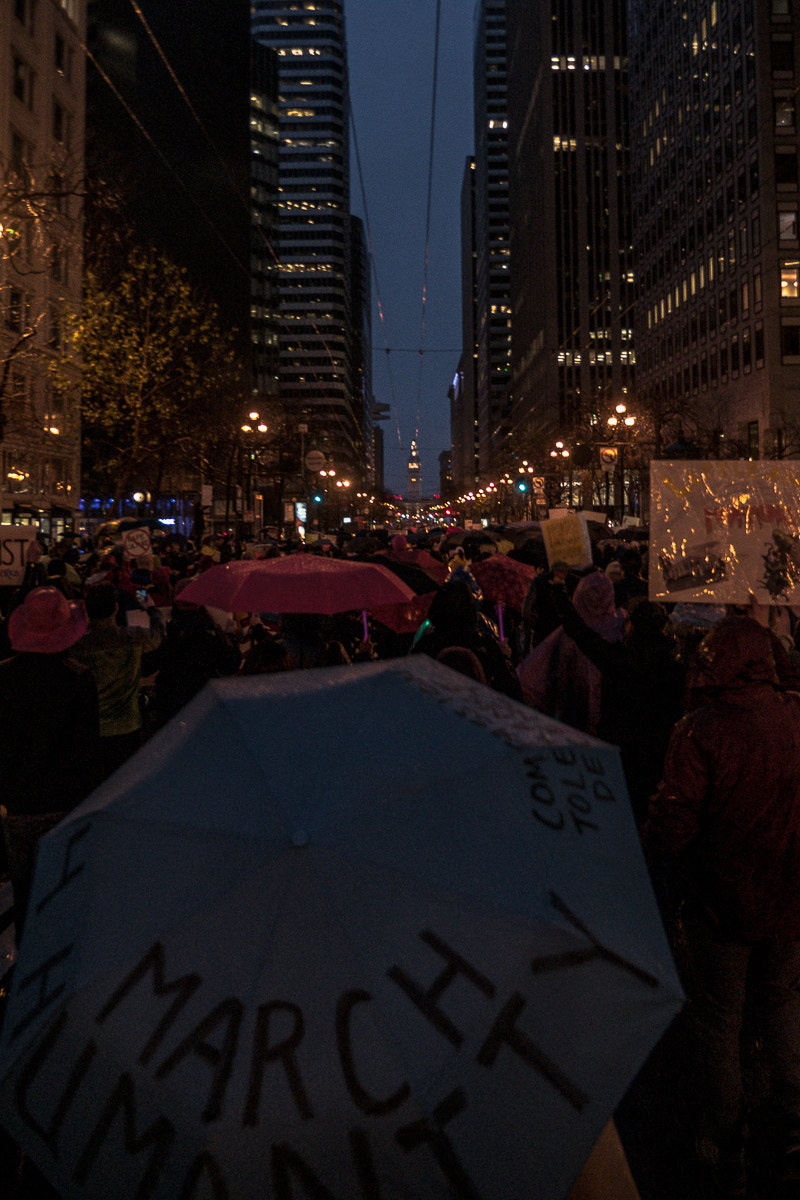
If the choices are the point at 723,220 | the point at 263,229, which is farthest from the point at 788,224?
the point at 263,229

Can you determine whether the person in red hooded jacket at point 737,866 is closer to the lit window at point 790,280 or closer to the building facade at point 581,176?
the lit window at point 790,280

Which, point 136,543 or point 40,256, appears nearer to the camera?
point 136,543

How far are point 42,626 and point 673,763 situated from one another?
287 cm

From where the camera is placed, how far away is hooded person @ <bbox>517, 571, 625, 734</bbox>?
5750 mm

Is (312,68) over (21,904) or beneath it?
over

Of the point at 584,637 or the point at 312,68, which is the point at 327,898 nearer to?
the point at 584,637

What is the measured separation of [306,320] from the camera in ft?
556

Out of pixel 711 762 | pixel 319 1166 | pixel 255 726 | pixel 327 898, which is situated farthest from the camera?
pixel 711 762

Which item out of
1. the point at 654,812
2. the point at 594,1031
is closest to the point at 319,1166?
the point at 594,1031

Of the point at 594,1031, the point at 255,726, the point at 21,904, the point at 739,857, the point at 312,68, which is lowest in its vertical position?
the point at 21,904

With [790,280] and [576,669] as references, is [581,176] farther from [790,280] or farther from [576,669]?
[576,669]

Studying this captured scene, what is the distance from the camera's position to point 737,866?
3.06 metres

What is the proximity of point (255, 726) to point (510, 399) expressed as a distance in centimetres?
16946

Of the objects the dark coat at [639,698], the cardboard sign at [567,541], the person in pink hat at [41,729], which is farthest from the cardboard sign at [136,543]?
the dark coat at [639,698]
